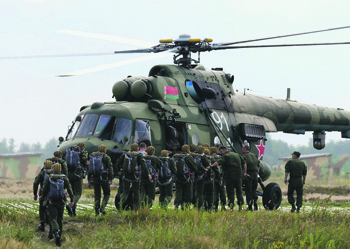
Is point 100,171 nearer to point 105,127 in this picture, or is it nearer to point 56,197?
point 105,127

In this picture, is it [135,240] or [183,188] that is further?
[183,188]

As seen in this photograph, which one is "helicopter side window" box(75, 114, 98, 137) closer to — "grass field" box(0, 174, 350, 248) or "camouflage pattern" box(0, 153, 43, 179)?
"grass field" box(0, 174, 350, 248)

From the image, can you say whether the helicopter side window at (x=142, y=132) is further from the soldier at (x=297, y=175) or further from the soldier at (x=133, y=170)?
the soldier at (x=297, y=175)

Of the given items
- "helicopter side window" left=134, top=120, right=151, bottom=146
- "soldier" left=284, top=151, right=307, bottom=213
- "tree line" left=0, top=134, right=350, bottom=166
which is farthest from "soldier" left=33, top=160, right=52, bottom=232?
"tree line" left=0, top=134, right=350, bottom=166

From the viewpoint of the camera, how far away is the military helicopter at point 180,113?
1149 centimetres

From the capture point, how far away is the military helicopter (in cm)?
1149

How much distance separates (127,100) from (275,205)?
5.11m

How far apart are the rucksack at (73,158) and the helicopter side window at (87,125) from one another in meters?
1.37

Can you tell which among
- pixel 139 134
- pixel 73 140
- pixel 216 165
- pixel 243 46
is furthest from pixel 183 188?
pixel 243 46

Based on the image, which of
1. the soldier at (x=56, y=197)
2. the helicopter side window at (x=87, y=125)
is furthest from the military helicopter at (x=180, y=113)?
the soldier at (x=56, y=197)

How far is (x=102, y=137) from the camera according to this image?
11281 mm

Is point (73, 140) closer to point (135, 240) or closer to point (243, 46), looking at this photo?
point (135, 240)

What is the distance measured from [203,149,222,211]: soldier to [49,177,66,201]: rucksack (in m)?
4.16

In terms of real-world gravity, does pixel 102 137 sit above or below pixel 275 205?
above
